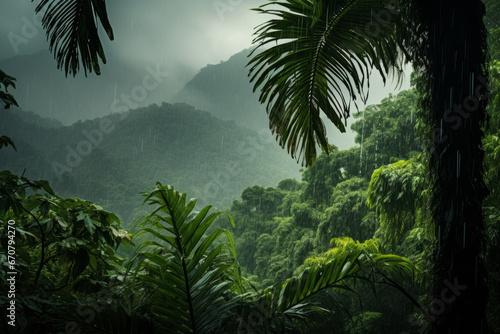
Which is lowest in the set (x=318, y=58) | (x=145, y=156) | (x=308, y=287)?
(x=308, y=287)

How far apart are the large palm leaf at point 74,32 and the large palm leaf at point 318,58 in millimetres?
957

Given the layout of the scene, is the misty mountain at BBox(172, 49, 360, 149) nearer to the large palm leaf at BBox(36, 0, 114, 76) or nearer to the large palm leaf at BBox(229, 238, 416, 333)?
the large palm leaf at BBox(36, 0, 114, 76)

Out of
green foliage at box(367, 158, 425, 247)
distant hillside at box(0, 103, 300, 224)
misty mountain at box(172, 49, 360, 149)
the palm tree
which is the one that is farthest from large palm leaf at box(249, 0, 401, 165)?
misty mountain at box(172, 49, 360, 149)

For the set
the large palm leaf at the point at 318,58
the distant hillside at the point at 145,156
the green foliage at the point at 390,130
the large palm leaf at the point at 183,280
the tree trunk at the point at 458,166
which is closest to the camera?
the tree trunk at the point at 458,166

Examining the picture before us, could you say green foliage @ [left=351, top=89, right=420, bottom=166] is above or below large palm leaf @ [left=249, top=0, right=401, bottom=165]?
above

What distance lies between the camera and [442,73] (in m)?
1.67

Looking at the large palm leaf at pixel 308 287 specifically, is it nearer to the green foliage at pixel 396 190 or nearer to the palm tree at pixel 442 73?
the palm tree at pixel 442 73

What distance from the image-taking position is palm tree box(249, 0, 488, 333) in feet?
5.10

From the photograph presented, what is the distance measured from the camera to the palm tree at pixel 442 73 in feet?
5.10

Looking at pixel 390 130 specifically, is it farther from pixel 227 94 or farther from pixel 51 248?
pixel 227 94

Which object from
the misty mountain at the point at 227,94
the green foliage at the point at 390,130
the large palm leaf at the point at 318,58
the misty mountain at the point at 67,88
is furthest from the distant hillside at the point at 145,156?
the large palm leaf at the point at 318,58

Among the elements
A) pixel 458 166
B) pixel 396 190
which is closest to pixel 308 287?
pixel 458 166

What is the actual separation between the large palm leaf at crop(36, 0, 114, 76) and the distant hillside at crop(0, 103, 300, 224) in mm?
32653

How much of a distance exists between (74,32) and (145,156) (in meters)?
51.7
